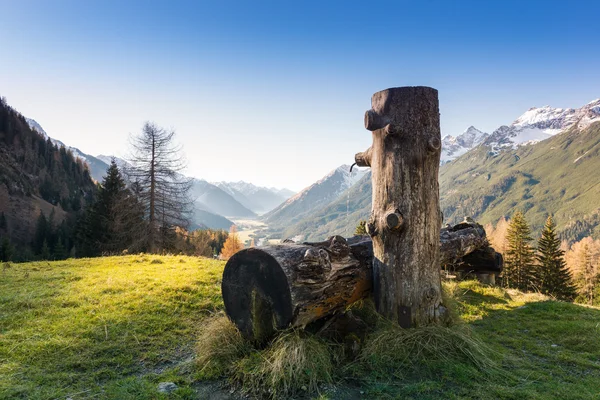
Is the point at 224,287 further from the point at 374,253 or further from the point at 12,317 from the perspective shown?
the point at 12,317

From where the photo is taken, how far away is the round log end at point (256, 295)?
468 cm

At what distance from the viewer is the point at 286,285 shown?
460 centimetres

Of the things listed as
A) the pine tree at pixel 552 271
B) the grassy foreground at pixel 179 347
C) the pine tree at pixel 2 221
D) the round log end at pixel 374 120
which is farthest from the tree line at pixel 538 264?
the pine tree at pixel 2 221

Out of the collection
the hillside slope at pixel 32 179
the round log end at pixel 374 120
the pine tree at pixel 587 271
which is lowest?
the pine tree at pixel 587 271

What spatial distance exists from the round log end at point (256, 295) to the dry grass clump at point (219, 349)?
0.15 meters

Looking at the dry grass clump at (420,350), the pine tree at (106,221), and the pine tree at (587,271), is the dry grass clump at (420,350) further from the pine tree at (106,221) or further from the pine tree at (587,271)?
the pine tree at (587,271)

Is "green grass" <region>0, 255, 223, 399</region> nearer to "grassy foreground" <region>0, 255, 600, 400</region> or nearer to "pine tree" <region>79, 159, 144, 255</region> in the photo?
"grassy foreground" <region>0, 255, 600, 400</region>

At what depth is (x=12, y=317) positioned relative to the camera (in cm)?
660

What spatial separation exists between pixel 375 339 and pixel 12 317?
7.21 metres

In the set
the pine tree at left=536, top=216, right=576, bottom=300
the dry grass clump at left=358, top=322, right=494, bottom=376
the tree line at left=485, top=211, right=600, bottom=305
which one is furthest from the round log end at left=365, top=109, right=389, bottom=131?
the pine tree at left=536, top=216, right=576, bottom=300

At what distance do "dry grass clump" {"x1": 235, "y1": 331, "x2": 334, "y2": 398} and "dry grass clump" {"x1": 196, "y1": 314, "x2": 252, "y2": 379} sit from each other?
295mm

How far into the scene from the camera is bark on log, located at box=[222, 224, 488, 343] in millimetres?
4676

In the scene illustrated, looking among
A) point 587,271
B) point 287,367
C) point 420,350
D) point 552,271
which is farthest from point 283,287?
point 587,271

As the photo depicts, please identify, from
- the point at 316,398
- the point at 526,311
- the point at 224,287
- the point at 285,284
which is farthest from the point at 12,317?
the point at 526,311
